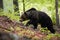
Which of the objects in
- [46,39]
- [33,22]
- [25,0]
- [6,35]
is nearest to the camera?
[6,35]

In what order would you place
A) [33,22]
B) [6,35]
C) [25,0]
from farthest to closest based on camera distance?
[25,0]
[33,22]
[6,35]

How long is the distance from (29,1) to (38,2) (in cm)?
59

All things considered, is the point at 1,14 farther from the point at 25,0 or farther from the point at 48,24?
the point at 25,0

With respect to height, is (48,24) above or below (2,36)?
below

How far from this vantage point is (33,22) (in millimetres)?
8898

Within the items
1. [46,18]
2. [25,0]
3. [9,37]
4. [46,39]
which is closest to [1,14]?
[46,18]

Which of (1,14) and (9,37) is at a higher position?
(9,37)

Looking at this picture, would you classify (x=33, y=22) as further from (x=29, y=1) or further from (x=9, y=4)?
(x=29, y=1)

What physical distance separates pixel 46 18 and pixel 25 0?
3616 mm

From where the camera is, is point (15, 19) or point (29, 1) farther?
point (29, 1)

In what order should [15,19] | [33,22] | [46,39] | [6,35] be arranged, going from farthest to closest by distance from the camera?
1. [33,22]
2. [15,19]
3. [46,39]
4. [6,35]

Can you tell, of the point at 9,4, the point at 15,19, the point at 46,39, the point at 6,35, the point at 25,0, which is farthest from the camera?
the point at 25,0

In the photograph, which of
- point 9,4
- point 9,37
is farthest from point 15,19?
point 9,37

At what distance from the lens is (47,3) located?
1330 centimetres
